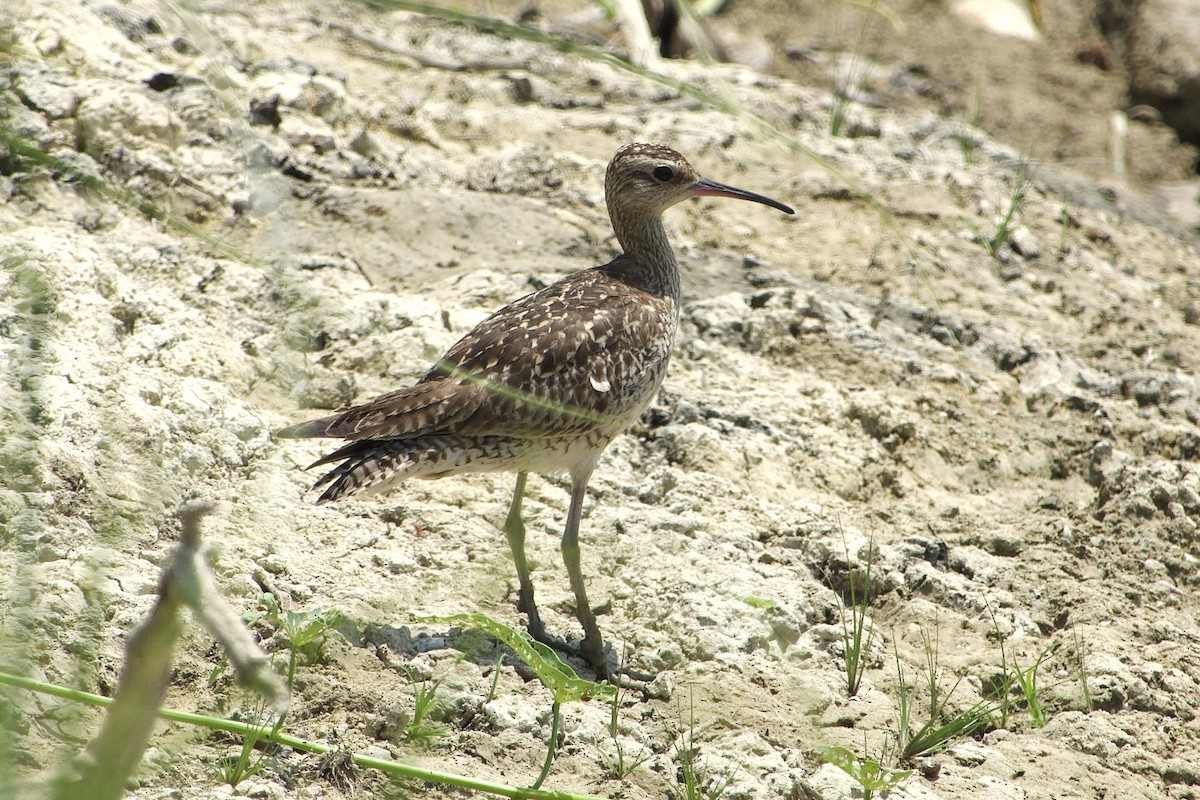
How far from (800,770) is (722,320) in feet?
9.00

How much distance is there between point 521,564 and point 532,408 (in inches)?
25.0

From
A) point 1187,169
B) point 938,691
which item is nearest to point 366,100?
point 938,691

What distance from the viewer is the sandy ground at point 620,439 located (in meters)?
4.00

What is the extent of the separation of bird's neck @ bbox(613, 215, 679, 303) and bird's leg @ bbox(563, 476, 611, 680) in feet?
3.46

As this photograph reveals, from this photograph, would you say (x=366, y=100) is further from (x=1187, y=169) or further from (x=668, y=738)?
(x=1187, y=169)

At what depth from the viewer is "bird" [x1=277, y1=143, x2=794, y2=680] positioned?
14.3 feet

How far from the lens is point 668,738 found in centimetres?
409

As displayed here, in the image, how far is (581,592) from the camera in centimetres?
462

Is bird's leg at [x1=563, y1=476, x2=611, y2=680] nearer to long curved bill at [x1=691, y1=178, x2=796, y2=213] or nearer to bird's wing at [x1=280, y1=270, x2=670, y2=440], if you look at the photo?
bird's wing at [x1=280, y1=270, x2=670, y2=440]

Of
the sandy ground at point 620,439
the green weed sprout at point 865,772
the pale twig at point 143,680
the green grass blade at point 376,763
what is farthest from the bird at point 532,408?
the pale twig at point 143,680

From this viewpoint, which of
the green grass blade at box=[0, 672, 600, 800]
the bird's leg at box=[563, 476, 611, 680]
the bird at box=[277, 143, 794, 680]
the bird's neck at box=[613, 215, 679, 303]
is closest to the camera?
the green grass blade at box=[0, 672, 600, 800]

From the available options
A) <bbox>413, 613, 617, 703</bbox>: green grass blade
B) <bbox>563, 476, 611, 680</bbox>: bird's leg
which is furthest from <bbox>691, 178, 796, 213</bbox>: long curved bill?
<bbox>413, 613, 617, 703</bbox>: green grass blade

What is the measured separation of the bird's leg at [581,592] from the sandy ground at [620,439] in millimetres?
124

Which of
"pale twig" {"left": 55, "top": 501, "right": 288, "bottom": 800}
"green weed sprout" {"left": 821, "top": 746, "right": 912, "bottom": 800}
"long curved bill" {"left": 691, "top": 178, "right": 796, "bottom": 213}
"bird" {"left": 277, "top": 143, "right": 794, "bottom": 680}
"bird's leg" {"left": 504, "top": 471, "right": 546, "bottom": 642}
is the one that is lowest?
"bird's leg" {"left": 504, "top": 471, "right": 546, "bottom": 642}
